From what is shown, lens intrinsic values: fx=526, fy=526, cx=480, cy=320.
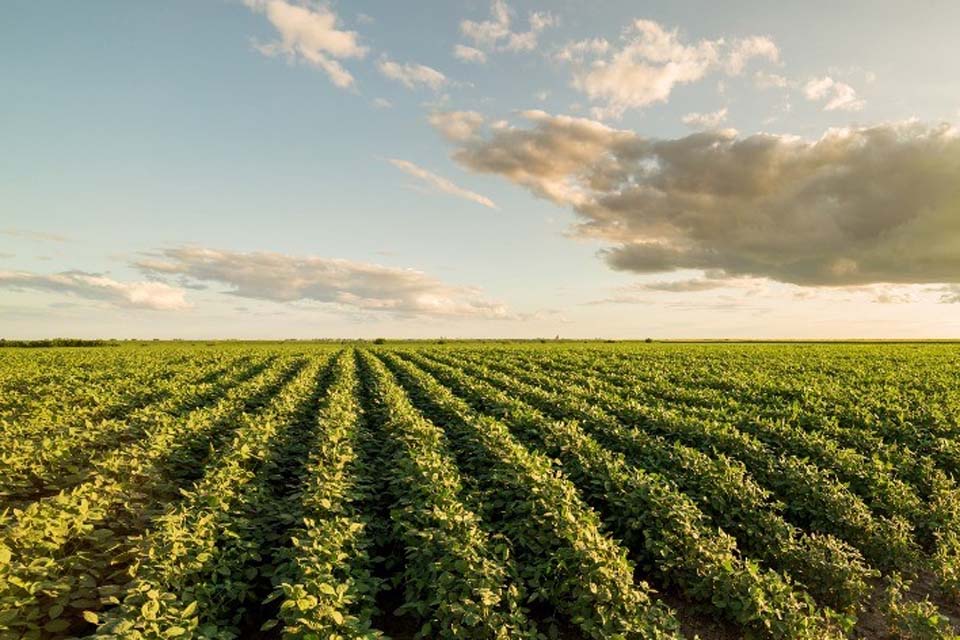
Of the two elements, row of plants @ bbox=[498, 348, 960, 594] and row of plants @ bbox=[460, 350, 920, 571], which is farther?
row of plants @ bbox=[498, 348, 960, 594]

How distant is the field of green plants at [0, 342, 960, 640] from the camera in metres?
5.89

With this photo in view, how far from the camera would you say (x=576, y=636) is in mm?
6566

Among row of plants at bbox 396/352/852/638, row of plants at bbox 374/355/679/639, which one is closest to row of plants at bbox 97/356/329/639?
row of plants at bbox 374/355/679/639

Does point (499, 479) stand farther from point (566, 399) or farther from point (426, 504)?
point (566, 399)

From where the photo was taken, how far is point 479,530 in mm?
7316

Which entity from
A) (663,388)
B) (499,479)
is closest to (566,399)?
(663,388)

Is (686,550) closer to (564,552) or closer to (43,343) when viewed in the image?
(564,552)

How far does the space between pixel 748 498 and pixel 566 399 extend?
9.30m

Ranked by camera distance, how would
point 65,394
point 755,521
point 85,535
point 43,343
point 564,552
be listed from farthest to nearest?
point 43,343 < point 65,394 < point 755,521 < point 85,535 < point 564,552

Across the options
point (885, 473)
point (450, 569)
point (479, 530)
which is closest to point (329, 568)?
point (450, 569)

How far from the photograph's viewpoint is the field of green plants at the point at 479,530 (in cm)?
589

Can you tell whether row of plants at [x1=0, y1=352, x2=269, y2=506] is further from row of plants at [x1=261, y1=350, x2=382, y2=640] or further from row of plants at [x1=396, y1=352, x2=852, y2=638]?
row of plants at [x1=396, y1=352, x2=852, y2=638]

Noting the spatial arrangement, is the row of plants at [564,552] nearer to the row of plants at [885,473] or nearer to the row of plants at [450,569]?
the row of plants at [450,569]

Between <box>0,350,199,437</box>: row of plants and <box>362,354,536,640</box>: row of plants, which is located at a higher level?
<box>0,350,199,437</box>: row of plants
